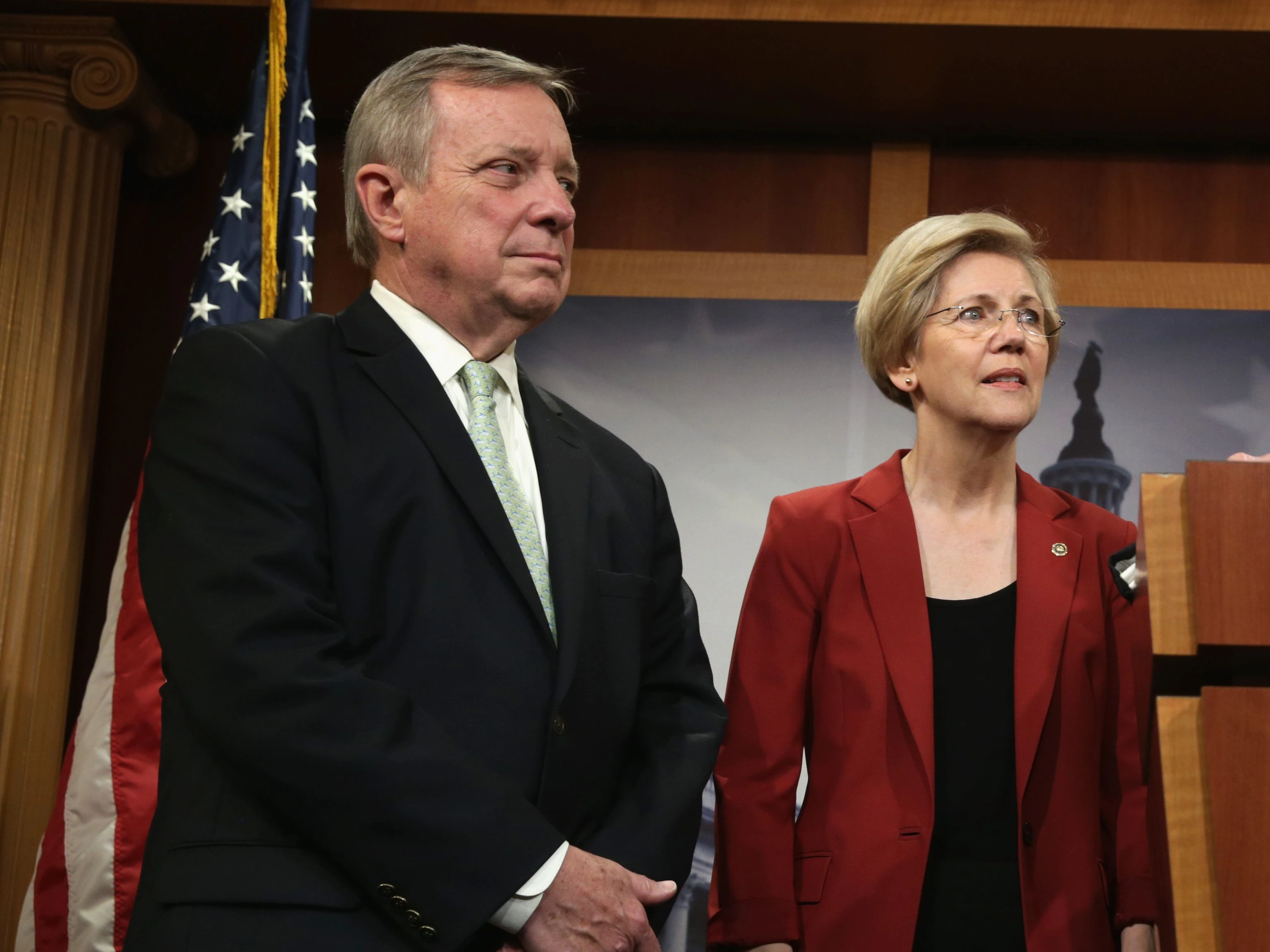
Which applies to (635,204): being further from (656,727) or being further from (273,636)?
(273,636)

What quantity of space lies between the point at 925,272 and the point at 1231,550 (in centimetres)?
124

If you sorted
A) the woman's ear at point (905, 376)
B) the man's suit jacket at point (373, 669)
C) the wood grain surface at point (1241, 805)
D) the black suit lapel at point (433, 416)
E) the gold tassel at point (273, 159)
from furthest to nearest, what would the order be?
the gold tassel at point (273, 159)
the woman's ear at point (905, 376)
the black suit lapel at point (433, 416)
the man's suit jacket at point (373, 669)
the wood grain surface at point (1241, 805)

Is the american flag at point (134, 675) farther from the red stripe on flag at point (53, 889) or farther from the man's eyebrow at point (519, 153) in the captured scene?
the man's eyebrow at point (519, 153)

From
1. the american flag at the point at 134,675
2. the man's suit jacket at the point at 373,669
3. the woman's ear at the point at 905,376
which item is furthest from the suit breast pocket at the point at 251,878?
the woman's ear at the point at 905,376

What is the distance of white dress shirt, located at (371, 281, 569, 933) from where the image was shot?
1.98 metres

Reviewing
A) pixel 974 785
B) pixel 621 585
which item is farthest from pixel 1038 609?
pixel 621 585

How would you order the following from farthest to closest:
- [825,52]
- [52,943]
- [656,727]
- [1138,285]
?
[1138,285] < [825,52] < [52,943] < [656,727]

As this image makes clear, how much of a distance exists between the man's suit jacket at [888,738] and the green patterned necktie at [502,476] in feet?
2.14

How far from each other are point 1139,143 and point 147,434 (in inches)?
107

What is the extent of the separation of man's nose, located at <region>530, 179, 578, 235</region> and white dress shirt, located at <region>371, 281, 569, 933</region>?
20 centimetres

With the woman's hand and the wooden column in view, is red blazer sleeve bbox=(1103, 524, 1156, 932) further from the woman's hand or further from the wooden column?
A: the wooden column

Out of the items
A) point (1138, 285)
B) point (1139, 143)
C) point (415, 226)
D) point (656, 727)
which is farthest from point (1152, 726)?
point (1139, 143)

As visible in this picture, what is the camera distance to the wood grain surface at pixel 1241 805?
53.6 inches

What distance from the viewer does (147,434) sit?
370 cm
